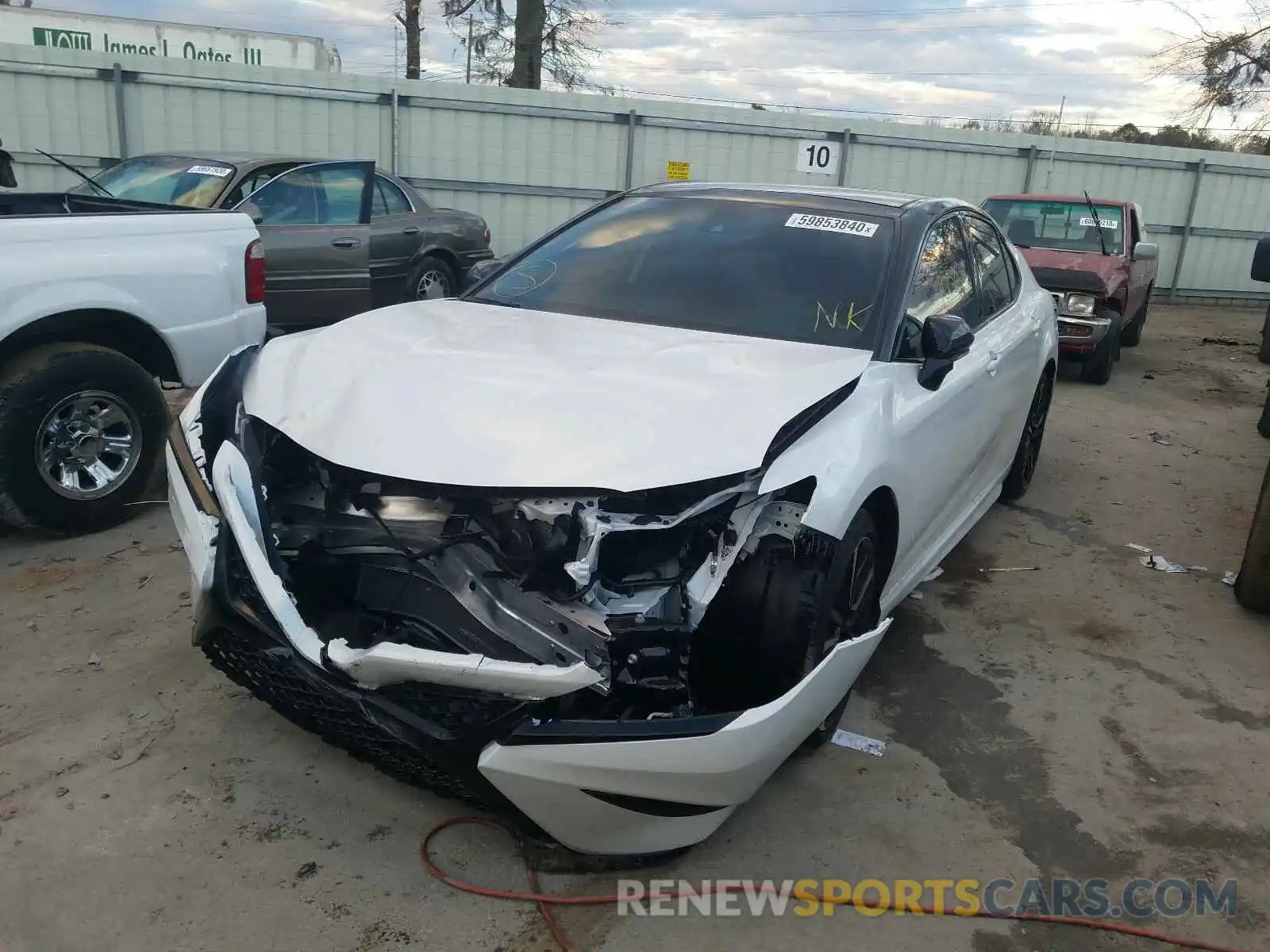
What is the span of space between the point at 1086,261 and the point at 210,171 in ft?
24.6

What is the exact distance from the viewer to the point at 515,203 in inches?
554

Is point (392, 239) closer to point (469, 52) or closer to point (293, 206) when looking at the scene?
point (293, 206)


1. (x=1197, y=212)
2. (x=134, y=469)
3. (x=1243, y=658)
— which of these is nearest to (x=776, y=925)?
(x=1243, y=658)

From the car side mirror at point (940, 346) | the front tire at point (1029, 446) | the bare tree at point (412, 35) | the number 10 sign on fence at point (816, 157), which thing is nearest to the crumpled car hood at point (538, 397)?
the car side mirror at point (940, 346)

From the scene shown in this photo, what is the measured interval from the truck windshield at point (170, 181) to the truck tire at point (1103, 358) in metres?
7.53

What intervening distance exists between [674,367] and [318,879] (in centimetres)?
165

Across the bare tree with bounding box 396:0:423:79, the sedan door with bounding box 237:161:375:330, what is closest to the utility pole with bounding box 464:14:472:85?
the bare tree with bounding box 396:0:423:79

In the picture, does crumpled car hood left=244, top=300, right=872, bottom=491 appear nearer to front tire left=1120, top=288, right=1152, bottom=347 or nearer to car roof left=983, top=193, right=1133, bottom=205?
car roof left=983, top=193, right=1133, bottom=205

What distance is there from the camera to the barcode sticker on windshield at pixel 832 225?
3766mm

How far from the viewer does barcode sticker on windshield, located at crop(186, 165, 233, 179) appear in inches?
295

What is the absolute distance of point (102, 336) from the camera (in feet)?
15.6

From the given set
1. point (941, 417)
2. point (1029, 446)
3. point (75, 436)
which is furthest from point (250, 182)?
point (941, 417)

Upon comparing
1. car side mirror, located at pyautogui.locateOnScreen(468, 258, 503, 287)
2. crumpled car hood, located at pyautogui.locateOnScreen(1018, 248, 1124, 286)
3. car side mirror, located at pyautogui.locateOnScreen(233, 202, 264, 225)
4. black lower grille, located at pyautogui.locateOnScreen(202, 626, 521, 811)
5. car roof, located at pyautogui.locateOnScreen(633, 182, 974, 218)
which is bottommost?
black lower grille, located at pyautogui.locateOnScreen(202, 626, 521, 811)

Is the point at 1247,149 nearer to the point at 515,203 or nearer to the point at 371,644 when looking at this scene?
the point at 515,203
